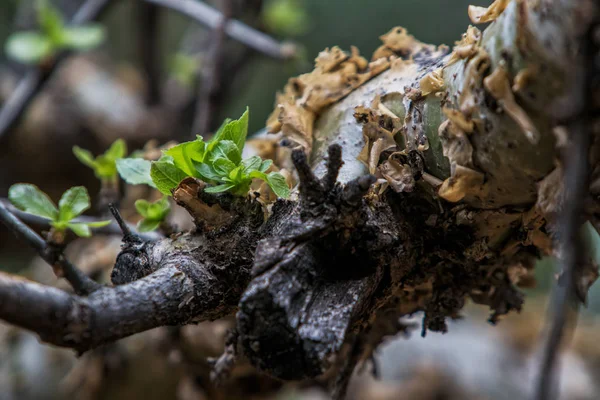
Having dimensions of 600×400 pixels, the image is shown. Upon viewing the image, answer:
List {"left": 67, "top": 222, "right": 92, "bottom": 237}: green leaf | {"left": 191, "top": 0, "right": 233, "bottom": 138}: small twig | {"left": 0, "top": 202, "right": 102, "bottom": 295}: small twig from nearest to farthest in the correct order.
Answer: {"left": 0, "top": 202, "right": 102, "bottom": 295}: small twig
{"left": 67, "top": 222, "right": 92, "bottom": 237}: green leaf
{"left": 191, "top": 0, "right": 233, "bottom": 138}: small twig

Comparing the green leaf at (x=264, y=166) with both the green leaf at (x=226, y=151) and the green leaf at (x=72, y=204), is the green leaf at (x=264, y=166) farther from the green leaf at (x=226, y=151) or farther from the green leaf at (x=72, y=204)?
the green leaf at (x=72, y=204)

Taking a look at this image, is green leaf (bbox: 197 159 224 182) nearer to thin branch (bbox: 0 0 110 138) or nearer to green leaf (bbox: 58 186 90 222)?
green leaf (bbox: 58 186 90 222)

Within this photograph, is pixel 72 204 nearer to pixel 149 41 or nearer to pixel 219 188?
pixel 219 188

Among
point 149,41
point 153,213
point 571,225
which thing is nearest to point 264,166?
point 153,213

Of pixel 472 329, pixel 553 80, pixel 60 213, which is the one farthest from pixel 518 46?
pixel 472 329

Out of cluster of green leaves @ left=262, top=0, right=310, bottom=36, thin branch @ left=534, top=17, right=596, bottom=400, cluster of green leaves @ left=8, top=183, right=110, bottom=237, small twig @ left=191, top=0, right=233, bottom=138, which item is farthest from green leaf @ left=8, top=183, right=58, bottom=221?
cluster of green leaves @ left=262, top=0, right=310, bottom=36
